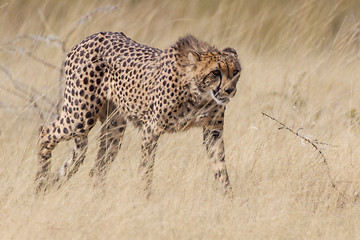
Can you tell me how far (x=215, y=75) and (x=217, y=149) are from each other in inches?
20.2

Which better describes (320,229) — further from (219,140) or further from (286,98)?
(286,98)

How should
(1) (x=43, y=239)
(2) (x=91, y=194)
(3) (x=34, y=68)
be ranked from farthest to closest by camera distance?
(3) (x=34, y=68) → (2) (x=91, y=194) → (1) (x=43, y=239)

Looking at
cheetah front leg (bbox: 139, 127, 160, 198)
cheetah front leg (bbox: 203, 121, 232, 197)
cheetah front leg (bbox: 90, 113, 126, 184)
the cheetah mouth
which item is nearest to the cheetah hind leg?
cheetah front leg (bbox: 90, 113, 126, 184)

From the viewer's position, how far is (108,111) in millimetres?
4613

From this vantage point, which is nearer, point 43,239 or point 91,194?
point 43,239

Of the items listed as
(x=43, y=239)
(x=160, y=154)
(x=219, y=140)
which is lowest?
(x=43, y=239)

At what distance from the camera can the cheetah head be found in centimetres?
397

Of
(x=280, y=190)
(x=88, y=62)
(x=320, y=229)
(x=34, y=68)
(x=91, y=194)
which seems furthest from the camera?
(x=34, y=68)

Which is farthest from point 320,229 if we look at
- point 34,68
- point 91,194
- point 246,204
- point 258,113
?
point 34,68

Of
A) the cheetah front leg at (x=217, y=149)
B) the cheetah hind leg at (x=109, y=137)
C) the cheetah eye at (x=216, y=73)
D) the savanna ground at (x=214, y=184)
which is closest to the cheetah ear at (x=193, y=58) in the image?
the cheetah eye at (x=216, y=73)

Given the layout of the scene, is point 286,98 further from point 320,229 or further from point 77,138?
point 320,229

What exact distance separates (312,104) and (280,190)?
1.91 meters

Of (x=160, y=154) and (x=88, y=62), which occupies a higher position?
(x=88, y=62)

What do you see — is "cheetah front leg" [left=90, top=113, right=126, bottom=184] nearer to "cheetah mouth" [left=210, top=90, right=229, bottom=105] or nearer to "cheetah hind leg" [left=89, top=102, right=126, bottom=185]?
"cheetah hind leg" [left=89, top=102, right=126, bottom=185]
